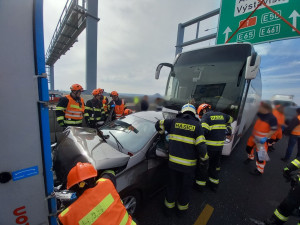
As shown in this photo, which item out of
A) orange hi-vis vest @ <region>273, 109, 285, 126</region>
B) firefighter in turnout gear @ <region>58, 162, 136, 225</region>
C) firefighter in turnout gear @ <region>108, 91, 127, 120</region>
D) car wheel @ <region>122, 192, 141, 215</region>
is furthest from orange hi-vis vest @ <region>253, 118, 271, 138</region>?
firefighter in turnout gear @ <region>108, 91, 127, 120</region>

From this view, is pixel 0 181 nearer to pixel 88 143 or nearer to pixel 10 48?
pixel 10 48

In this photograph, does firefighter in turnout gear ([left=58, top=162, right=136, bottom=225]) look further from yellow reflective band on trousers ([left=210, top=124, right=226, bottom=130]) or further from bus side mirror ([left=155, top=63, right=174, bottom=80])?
bus side mirror ([left=155, top=63, right=174, bottom=80])

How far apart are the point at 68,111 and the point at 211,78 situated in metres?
3.96

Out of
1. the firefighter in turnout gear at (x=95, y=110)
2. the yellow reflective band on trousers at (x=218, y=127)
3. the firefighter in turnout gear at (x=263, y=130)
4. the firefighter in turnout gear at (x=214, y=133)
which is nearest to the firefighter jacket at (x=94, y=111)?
the firefighter in turnout gear at (x=95, y=110)

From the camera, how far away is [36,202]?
3.68ft

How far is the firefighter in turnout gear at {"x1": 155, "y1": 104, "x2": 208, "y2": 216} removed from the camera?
2131 millimetres

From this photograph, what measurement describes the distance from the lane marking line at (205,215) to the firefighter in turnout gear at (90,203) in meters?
1.59

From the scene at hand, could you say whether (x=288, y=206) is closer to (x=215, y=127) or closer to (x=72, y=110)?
(x=215, y=127)

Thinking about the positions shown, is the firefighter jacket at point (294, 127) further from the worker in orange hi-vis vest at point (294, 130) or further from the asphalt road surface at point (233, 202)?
the asphalt road surface at point (233, 202)

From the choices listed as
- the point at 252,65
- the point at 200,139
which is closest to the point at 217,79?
the point at 252,65

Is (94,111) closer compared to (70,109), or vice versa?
(70,109)

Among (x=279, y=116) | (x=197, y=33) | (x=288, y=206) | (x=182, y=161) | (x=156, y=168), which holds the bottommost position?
(x=288, y=206)

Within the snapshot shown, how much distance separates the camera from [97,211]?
41.4 inches

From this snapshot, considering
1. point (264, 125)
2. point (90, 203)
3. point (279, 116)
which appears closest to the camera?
point (90, 203)
